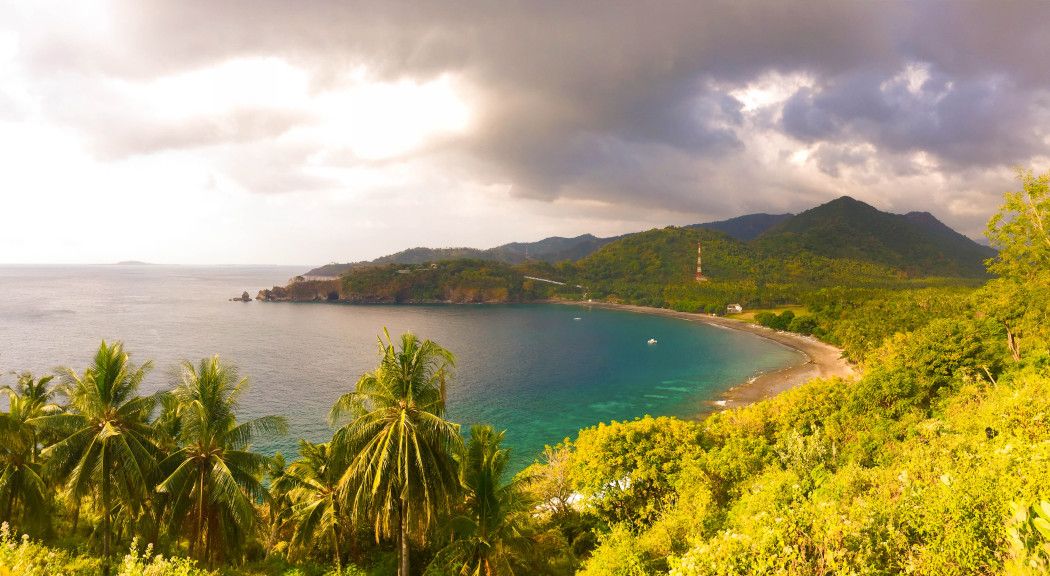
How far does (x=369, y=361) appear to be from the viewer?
8056cm

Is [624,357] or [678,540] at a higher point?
[678,540]

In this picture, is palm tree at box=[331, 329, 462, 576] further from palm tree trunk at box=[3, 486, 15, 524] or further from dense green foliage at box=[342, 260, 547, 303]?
dense green foliage at box=[342, 260, 547, 303]

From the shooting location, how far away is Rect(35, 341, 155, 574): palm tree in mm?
14477

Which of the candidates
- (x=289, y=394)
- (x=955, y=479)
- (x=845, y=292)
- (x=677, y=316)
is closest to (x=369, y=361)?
(x=289, y=394)

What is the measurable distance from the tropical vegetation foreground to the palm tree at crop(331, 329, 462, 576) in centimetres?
6

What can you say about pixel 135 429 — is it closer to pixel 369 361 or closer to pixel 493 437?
pixel 493 437

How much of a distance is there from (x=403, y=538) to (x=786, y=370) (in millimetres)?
78291

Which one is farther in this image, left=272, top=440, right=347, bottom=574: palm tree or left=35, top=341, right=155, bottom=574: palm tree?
left=272, top=440, right=347, bottom=574: palm tree

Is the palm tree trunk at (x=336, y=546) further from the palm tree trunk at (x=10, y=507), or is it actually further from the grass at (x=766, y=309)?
the grass at (x=766, y=309)

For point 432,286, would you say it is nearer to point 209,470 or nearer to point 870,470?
point 209,470

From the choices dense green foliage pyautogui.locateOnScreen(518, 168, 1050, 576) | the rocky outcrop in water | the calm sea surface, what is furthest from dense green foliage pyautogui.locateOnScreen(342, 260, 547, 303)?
dense green foliage pyautogui.locateOnScreen(518, 168, 1050, 576)

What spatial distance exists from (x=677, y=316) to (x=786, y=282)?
74367 millimetres

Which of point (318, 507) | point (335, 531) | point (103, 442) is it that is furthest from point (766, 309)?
point (103, 442)

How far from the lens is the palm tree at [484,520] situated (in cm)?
1568
